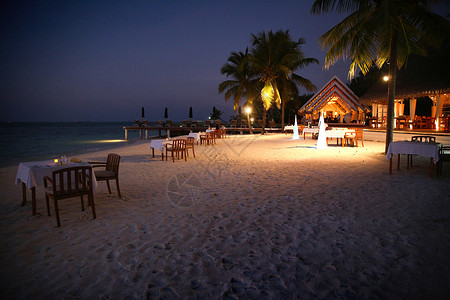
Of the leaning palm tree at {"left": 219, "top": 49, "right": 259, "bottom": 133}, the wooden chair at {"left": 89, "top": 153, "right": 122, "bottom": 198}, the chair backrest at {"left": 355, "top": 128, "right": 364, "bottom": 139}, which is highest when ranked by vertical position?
the leaning palm tree at {"left": 219, "top": 49, "right": 259, "bottom": 133}

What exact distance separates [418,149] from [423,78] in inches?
434

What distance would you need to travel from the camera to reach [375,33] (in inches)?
320

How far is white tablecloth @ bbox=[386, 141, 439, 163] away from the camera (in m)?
5.88

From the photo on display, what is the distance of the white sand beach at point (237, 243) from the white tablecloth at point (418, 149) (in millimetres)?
808

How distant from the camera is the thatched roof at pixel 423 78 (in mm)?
12711

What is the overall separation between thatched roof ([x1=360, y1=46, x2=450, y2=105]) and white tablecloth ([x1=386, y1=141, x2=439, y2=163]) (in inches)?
330

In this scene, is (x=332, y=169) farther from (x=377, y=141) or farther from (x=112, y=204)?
(x=377, y=141)

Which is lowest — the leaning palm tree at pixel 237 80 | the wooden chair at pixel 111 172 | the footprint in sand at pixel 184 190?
the footprint in sand at pixel 184 190

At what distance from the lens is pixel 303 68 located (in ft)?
77.4

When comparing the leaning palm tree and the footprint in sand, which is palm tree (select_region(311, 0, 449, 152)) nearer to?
the footprint in sand

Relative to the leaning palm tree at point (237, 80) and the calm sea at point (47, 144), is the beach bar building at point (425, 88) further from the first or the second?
the calm sea at point (47, 144)

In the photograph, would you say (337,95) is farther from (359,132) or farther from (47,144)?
(47,144)

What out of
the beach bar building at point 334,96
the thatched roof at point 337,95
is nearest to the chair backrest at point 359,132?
the beach bar building at point 334,96

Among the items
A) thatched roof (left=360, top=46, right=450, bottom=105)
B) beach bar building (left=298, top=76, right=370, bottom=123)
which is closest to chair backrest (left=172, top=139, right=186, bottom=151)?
thatched roof (left=360, top=46, right=450, bottom=105)
